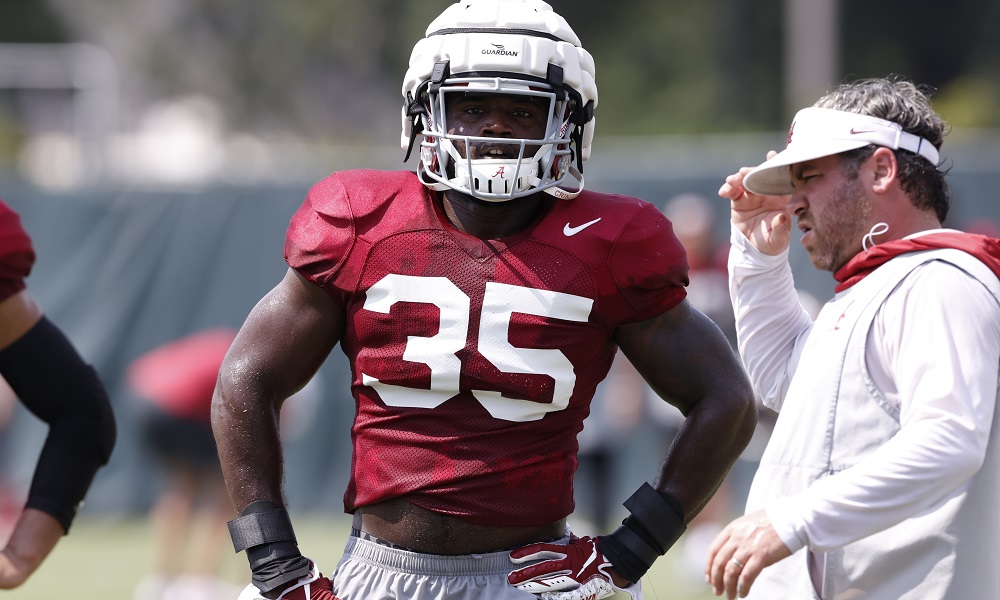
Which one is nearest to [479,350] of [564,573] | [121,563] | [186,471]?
[564,573]

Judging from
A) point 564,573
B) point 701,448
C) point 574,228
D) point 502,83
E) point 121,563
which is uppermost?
point 502,83

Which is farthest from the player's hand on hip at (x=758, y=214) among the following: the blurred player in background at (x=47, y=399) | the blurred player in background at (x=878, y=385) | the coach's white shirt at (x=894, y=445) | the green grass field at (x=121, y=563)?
the green grass field at (x=121, y=563)

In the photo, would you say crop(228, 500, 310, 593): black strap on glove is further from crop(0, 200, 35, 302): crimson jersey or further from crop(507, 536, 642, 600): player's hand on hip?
crop(0, 200, 35, 302): crimson jersey

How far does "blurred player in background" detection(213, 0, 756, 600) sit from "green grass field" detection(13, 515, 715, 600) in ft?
11.9

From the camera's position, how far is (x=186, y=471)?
6.44 m

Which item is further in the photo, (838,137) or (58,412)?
(58,412)

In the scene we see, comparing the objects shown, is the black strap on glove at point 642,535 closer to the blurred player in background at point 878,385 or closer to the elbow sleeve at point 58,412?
the blurred player in background at point 878,385

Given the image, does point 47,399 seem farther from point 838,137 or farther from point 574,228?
point 838,137

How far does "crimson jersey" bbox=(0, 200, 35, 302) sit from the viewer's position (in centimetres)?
305

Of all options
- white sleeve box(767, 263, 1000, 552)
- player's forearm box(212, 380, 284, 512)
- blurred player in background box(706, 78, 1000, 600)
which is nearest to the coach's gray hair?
blurred player in background box(706, 78, 1000, 600)

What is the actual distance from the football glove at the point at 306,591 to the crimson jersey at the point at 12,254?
907 mm

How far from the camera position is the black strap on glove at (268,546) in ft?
8.91

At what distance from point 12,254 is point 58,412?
381mm

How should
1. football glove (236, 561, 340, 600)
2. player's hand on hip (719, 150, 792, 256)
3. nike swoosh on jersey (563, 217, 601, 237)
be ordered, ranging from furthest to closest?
player's hand on hip (719, 150, 792, 256) → nike swoosh on jersey (563, 217, 601, 237) → football glove (236, 561, 340, 600)
